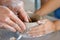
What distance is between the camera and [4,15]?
68 centimetres

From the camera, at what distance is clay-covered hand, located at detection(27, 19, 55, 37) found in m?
0.68

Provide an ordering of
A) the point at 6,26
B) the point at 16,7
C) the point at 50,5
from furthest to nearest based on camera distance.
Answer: the point at 50,5, the point at 16,7, the point at 6,26

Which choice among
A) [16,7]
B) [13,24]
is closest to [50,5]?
[16,7]

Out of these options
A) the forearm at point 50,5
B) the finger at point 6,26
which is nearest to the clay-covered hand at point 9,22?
the finger at point 6,26

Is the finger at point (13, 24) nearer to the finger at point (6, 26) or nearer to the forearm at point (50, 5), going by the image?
the finger at point (6, 26)

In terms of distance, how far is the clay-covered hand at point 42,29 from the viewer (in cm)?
68

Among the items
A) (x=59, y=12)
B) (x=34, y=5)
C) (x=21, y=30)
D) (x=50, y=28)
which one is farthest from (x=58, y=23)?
(x=34, y=5)

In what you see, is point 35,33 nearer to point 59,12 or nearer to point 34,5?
point 59,12

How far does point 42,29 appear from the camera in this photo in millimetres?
727

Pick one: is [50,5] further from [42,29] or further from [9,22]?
[9,22]

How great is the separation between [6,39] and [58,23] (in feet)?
1.01

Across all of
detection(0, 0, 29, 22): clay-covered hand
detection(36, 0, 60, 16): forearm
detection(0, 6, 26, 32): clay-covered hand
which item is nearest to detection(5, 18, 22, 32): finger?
detection(0, 6, 26, 32): clay-covered hand

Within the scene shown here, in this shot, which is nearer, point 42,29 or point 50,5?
point 42,29

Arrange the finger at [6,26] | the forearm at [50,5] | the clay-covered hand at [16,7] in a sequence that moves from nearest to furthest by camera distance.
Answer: the finger at [6,26] < the clay-covered hand at [16,7] < the forearm at [50,5]
